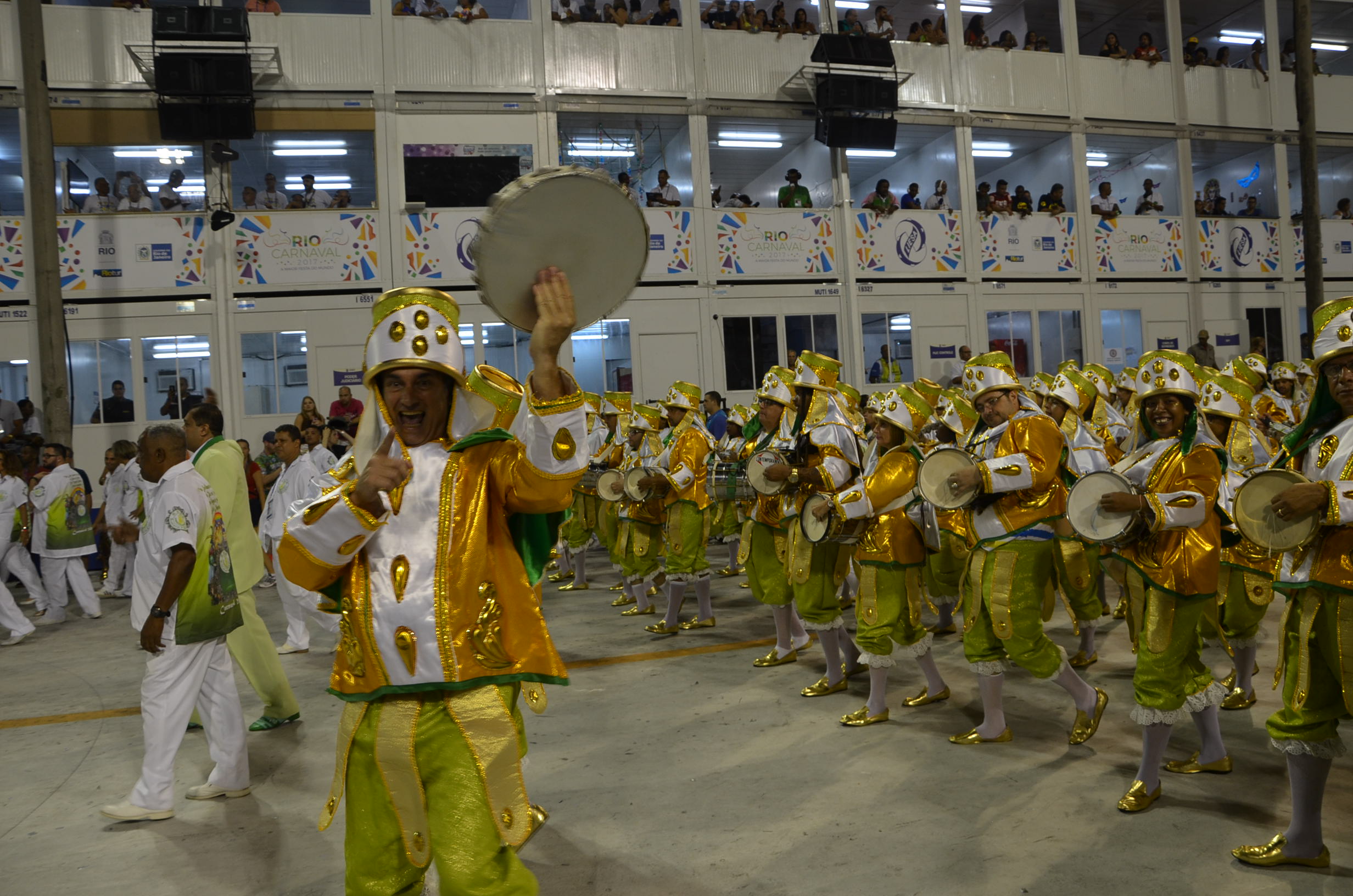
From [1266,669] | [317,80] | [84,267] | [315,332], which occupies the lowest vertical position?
[1266,669]

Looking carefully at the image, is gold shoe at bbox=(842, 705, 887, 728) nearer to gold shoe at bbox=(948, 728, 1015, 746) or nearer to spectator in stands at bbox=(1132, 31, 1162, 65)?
gold shoe at bbox=(948, 728, 1015, 746)

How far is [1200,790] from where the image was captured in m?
4.86

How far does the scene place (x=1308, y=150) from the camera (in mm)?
19625

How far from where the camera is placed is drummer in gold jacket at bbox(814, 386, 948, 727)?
6168mm

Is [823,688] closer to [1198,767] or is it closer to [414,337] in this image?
[1198,767]

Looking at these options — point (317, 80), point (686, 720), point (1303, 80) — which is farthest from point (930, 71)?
point (686, 720)

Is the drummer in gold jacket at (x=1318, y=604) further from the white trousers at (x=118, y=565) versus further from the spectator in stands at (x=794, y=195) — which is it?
the spectator in stands at (x=794, y=195)

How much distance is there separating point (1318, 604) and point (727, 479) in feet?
15.2

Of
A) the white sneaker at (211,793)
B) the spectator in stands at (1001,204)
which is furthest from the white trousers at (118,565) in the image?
the spectator in stands at (1001,204)

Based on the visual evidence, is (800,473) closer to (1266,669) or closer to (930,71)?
(1266,669)

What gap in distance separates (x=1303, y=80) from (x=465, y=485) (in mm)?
22579

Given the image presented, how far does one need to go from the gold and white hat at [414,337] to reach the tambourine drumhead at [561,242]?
156 mm

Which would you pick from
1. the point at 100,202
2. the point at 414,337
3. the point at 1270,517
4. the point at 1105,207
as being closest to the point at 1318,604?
the point at 1270,517

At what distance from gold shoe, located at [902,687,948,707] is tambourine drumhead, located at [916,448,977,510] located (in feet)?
5.85
